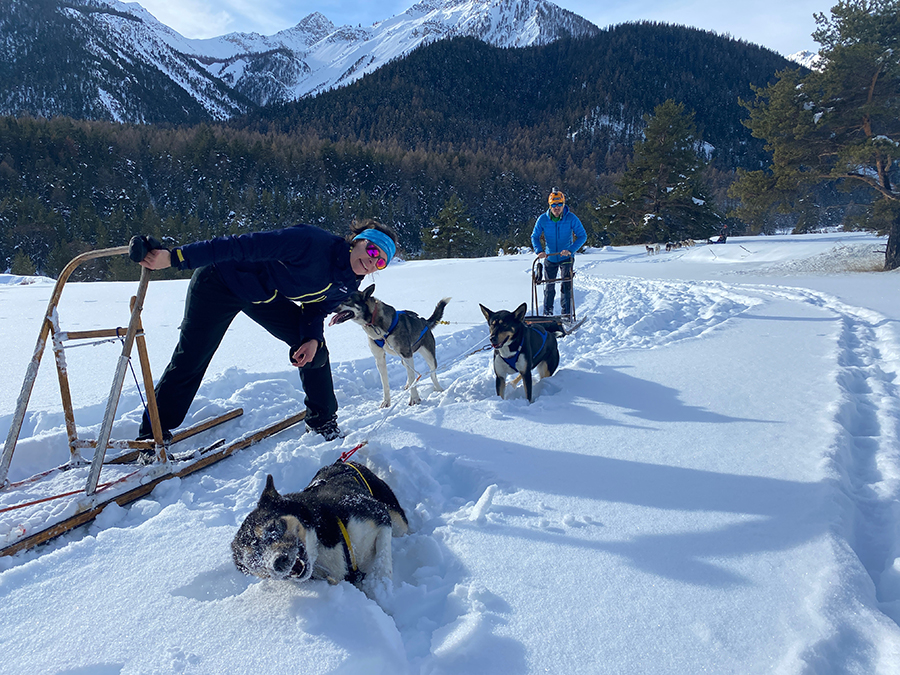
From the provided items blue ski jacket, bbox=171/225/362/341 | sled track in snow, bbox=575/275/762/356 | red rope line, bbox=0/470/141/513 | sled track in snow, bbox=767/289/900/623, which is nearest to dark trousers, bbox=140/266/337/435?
blue ski jacket, bbox=171/225/362/341

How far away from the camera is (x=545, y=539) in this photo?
6.45 feet

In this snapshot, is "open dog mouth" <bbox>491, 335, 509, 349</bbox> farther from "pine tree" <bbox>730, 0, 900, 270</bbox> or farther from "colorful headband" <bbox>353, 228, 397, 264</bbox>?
"pine tree" <bbox>730, 0, 900, 270</bbox>

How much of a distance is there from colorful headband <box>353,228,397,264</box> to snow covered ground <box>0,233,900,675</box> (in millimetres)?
1262

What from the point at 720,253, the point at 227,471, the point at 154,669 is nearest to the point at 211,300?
the point at 227,471

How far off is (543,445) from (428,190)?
7625 centimetres

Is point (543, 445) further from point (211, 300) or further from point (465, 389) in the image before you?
point (211, 300)

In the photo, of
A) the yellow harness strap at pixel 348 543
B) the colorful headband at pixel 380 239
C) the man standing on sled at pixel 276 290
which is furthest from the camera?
the colorful headband at pixel 380 239

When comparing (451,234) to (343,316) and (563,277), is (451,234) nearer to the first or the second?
(563,277)

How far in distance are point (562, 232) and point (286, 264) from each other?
5.72 m

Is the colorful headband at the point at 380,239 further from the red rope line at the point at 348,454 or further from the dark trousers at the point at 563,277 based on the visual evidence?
the dark trousers at the point at 563,277

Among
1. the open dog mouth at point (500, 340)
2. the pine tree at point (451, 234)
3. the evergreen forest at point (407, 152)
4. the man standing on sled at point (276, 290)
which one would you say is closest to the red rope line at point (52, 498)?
the man standing on sled at point (276, 290)

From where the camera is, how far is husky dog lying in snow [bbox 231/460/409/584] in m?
1.47

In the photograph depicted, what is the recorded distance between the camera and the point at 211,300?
9.76 feet

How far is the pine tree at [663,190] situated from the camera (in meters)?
30.7
